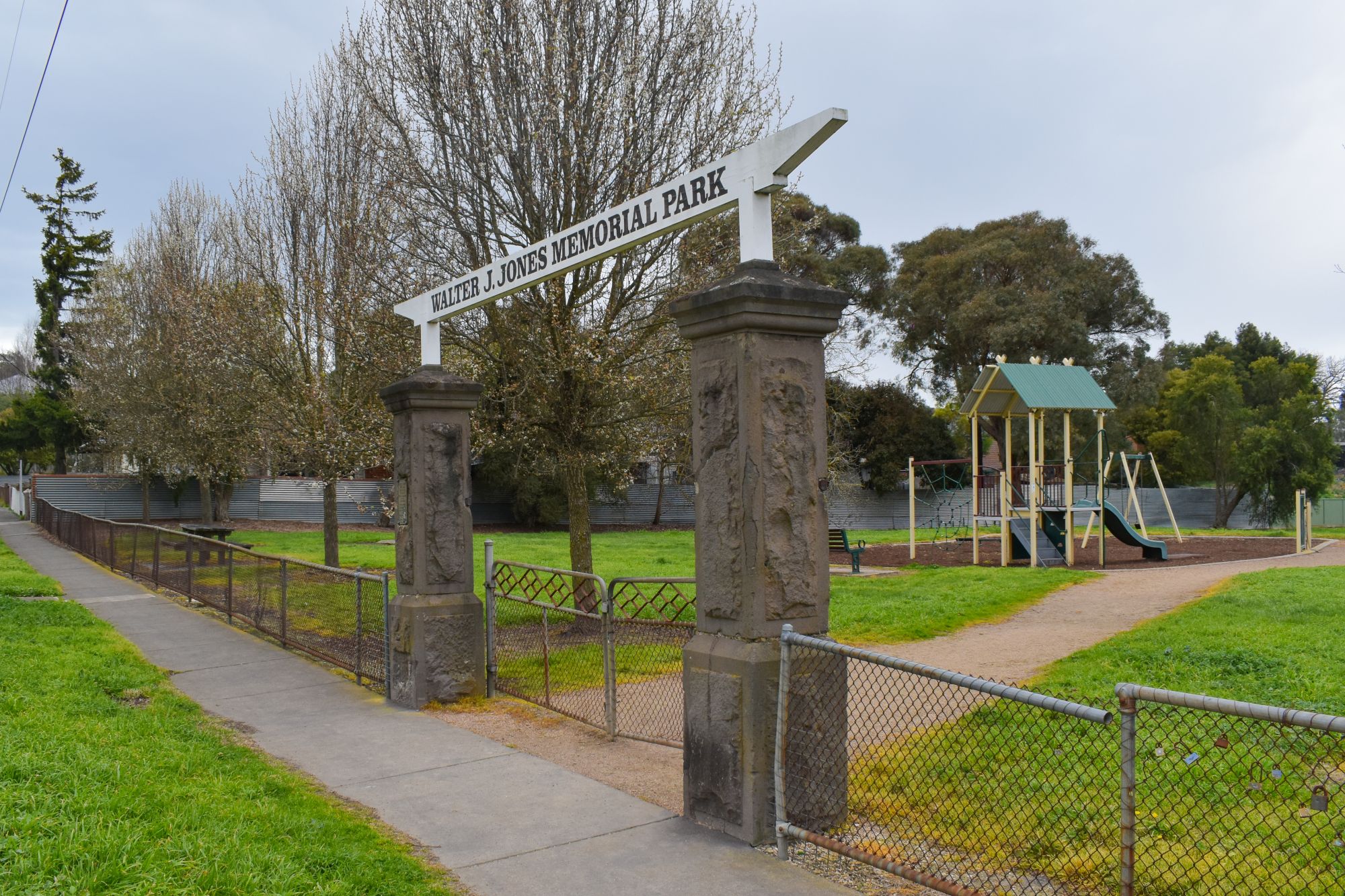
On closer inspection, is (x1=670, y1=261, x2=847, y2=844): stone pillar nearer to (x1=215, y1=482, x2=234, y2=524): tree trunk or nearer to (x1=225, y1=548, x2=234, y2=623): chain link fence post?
(x1=225, y1=548, x2=234, y2=623): chain link fence post

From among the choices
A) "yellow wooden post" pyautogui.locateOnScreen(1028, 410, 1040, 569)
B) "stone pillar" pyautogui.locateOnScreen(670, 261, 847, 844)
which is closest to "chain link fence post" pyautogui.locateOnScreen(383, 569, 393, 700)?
"stone pillar" pyautogui.locateOnScreen(670, 261, 847, 844)

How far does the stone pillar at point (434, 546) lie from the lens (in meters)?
8.18

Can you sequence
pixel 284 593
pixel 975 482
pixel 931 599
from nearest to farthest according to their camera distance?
pixel 284 593 < pixel 931 599 < pixel 975 482

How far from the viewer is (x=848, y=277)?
44844 millimetres

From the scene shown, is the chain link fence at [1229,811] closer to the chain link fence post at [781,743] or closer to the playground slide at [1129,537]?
the chain link fence post at [781,743]

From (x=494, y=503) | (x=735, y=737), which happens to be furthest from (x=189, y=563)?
(x=494, y=503)

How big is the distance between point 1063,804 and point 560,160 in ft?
26.0

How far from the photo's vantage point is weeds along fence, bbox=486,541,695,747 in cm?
728

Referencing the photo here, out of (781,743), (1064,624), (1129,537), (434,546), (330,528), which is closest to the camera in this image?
(781,743)

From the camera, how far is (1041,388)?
20.7m

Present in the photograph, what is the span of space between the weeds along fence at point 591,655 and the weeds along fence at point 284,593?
104cm

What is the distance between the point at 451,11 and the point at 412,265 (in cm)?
280

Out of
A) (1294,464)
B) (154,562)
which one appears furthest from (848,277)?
(154,562)

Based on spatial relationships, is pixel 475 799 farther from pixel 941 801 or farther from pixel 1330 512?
pixel 1330 512
